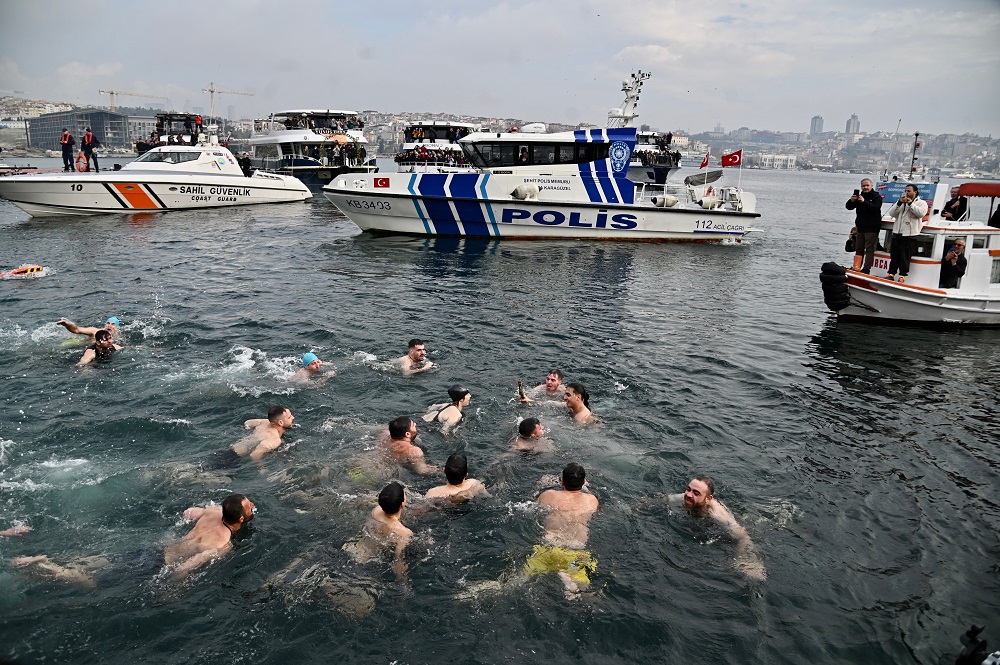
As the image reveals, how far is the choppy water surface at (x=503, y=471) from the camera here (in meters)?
5.30

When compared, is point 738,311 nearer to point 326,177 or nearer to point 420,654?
point 420,654

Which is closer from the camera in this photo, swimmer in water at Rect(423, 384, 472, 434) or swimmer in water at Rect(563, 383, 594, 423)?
swimmer in water at Rect(423, 384, 472, 434)

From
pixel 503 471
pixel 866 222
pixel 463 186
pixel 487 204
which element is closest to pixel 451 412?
pixel 503 471

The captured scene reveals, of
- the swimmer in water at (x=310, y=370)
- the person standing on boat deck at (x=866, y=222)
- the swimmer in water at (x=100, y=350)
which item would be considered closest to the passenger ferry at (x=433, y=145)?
the person standing on boat deck at (x=866, y=222)

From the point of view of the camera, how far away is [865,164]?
568 feet

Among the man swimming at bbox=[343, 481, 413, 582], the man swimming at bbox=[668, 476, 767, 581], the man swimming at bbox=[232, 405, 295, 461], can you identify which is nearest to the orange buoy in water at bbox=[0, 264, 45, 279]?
the man swimming at bbox=[232, 405, 295, 461]

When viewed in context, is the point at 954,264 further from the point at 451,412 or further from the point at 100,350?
the point at 100,350

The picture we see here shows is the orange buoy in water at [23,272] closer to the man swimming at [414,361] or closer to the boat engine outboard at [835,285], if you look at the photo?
the man swimming at [414,361]

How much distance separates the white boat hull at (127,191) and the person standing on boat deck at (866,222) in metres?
29.2

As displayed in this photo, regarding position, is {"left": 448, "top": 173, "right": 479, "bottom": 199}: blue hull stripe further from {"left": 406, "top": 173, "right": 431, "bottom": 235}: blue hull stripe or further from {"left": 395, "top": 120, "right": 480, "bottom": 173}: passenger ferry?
{"left": 395, "top": 120, "right": 480, "bottom": 173}: passenger ferry

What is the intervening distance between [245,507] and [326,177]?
43.7 meters

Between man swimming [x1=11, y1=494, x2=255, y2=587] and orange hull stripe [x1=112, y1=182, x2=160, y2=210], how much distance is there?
27514mm

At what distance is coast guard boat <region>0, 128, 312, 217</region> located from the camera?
26750 mm

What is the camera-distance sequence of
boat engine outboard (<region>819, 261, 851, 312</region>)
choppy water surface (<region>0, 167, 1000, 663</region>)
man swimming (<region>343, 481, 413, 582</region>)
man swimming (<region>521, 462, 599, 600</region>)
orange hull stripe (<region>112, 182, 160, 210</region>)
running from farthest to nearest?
orange hull stripe (<region>112, 182, 160, 210</region>) → boat engine outboard (<region>819, 261, 851, 312</region>) → man swimming (<region>343, 481, 413, 582</region>) → man swimming (<region>521, 462, 599, 600</region>) → choppy water surface (<region>0, 167, 1000, 663</region>)
